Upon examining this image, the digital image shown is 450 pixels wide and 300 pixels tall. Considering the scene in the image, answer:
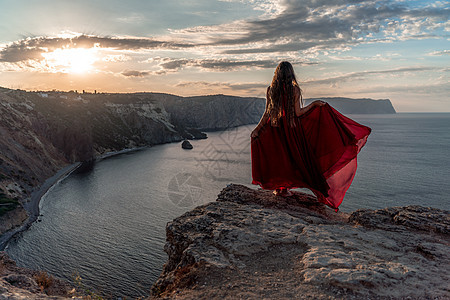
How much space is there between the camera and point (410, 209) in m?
5.93

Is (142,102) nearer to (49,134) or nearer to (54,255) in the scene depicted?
(49,134)

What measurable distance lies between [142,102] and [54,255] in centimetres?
10564

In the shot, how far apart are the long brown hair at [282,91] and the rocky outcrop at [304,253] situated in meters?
1.95

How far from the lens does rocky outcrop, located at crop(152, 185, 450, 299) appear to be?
366cm

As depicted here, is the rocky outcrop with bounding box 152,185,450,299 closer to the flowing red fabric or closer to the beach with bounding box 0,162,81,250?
the flowing red fabric

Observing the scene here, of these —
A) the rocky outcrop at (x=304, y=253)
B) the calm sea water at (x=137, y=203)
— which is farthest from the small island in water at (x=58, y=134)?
the calm sea water at (x=137, y=203)

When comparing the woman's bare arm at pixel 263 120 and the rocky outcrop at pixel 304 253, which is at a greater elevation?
the woman's bare arm at pixel 263 120

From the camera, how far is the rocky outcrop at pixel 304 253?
366cm

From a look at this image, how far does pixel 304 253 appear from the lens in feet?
14.8

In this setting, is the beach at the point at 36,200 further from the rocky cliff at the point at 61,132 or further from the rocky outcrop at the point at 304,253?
the rocky outcrop at the point at 304,253

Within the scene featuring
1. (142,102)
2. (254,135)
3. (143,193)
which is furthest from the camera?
(142,102)

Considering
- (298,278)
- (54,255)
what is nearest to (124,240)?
(54,255)

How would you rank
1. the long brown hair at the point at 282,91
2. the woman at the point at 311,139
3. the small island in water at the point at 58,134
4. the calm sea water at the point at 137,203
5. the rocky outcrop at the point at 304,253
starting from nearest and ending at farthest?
the rocky outcrop at the point at 304,253, the long brown hair at the point at 282,91, the woman at the point at 311,139, the calm sea water at the point at 137,203, the small island in water at the point at 58,134

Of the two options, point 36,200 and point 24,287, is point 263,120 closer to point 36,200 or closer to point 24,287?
point 24,287
